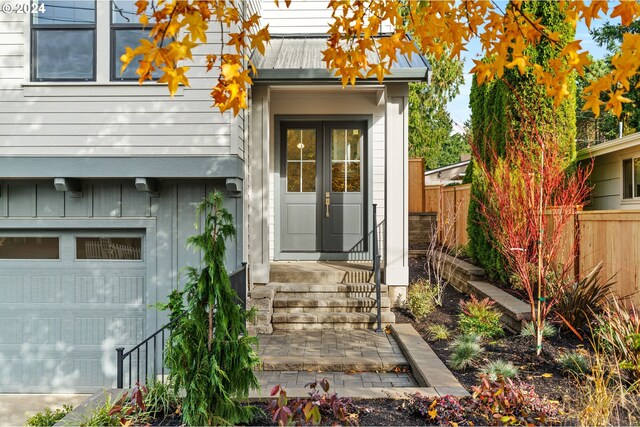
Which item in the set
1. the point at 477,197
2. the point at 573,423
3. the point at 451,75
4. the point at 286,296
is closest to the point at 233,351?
the point at 573,423

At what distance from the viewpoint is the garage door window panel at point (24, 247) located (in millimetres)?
6645

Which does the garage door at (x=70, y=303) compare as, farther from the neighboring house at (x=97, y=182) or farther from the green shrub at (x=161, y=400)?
the green shrub at (x=161, y=400)

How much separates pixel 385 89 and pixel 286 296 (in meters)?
3.48

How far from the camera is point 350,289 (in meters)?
7.46

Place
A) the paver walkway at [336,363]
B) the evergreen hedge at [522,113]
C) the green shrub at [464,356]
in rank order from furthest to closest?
the evergreen hedge at [522,113]
the paver walkway at [336,363]
the green shrub at [464,356]

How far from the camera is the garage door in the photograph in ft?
21.4

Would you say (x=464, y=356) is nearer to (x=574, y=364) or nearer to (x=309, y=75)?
(x=574, y=364)

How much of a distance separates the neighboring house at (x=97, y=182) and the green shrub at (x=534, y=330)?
362 cm

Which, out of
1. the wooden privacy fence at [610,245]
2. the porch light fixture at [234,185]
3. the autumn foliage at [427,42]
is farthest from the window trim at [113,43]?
the wooden privacy fence at [610,245]

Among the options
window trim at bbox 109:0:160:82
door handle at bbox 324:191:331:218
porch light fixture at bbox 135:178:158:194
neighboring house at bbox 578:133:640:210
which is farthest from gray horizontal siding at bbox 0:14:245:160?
neighboring house at bbox 578:133:640:210

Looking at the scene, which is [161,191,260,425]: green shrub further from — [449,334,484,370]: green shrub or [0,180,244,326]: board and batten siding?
[0,180,244,326]: board and batten siding

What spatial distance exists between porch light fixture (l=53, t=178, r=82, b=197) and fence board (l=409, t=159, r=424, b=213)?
33.5ft

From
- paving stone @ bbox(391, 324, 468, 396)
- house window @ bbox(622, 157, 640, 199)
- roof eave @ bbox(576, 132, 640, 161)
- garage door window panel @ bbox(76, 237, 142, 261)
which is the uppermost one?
roof eave @ bbox(576, 132, 640, 161)
